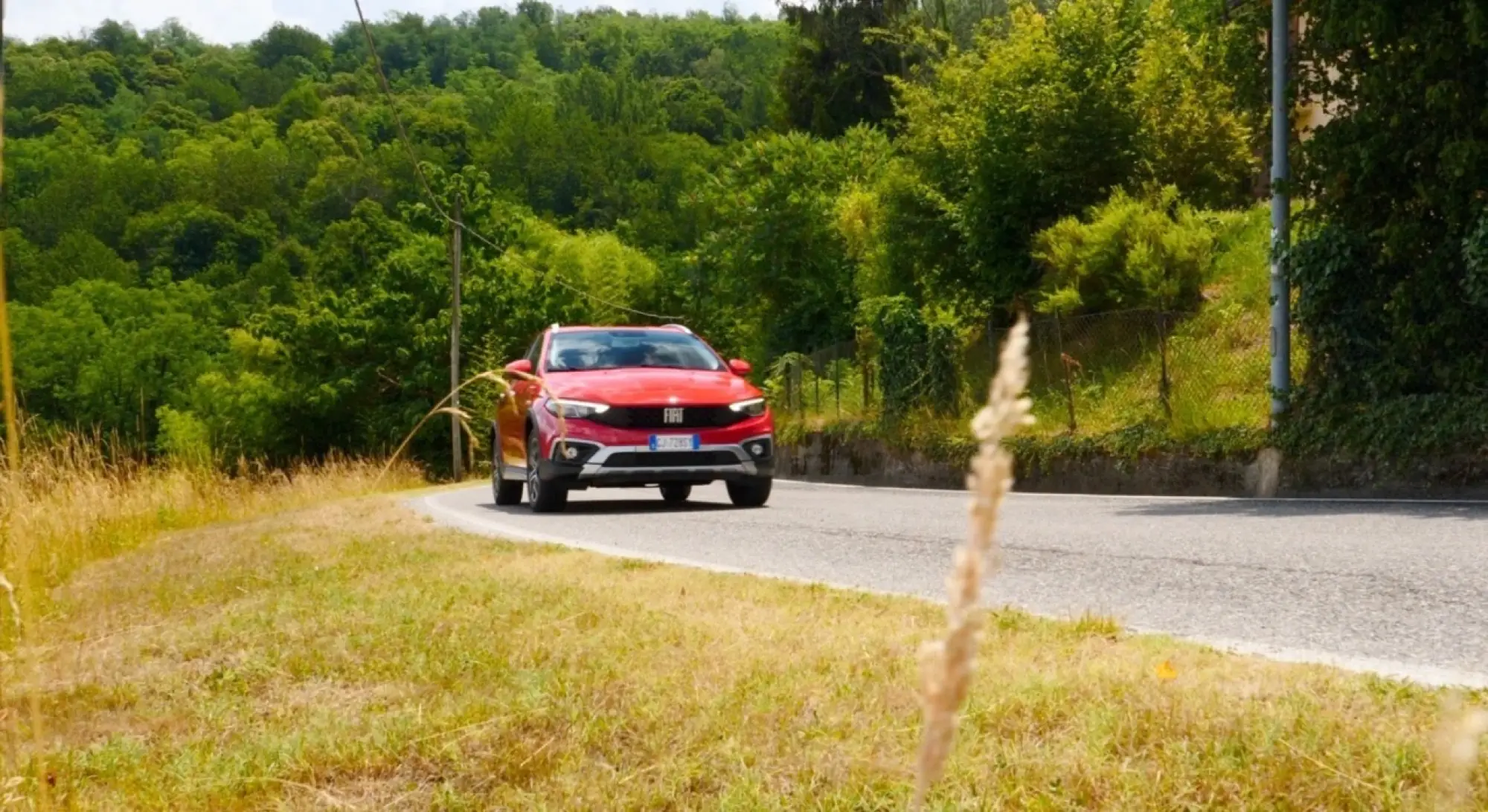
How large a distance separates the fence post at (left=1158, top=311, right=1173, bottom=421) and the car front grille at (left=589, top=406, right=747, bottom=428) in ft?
25.1

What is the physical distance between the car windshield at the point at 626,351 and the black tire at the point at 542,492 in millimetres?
766

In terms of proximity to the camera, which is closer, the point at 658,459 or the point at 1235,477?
the point at 658,459

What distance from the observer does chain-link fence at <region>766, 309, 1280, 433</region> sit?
20.0 m

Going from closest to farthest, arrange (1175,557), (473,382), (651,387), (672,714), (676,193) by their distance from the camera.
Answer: (473,382), (672,714), (1175,557), (651,387), (676,193)

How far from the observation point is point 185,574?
9289 mm

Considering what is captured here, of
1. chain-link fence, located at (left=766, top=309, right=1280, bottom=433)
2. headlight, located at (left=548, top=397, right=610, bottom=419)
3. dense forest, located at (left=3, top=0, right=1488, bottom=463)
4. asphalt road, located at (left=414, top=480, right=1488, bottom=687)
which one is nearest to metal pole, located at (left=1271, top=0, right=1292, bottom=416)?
dense forest, located at (left=3, top=0, right=1488, bottom=463)

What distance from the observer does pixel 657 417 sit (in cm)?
1420

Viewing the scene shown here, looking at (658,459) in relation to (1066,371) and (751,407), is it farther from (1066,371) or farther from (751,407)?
(1066,371)

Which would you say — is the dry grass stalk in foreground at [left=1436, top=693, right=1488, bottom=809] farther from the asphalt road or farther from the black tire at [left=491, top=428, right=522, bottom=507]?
the black tire at [left=491, top=428, right=522, bottom=507]

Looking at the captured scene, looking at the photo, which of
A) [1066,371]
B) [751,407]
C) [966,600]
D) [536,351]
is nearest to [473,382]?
[966,600]

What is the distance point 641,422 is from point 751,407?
3.72ft

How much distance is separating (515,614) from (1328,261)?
42.7 feet

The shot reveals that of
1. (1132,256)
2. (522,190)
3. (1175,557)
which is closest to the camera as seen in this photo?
(1175,557)

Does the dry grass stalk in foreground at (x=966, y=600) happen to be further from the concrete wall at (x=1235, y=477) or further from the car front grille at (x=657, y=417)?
the concrete wall at (x=1235, y=477)
